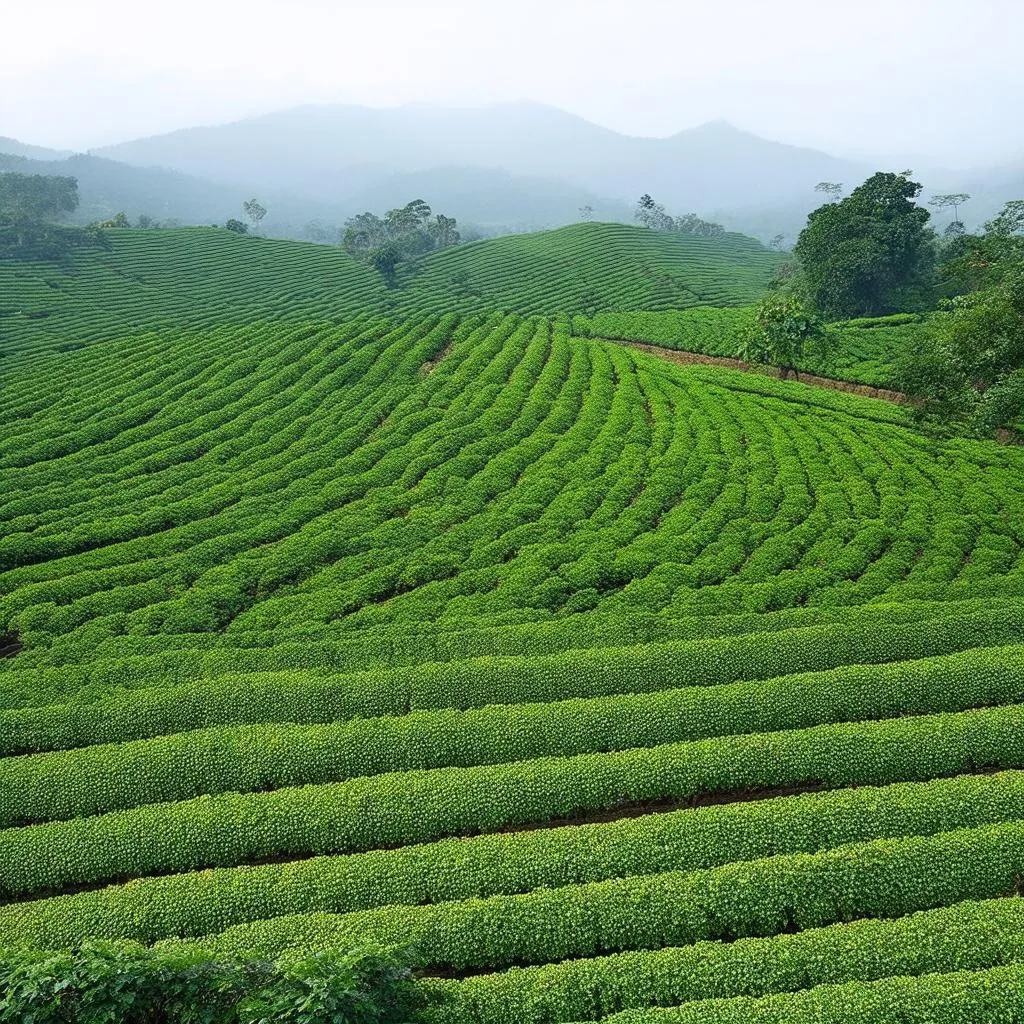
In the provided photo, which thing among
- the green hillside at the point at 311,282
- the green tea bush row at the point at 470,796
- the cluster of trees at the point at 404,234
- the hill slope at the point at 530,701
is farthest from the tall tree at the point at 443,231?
the green tea bush row at the point at 470,796

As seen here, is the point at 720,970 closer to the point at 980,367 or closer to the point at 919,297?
the point at 980,367

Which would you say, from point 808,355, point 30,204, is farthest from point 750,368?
point 30,204

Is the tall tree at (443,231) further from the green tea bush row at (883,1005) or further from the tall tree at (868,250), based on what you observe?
the green tea bush row at (883,1005)

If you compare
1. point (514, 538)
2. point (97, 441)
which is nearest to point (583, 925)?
point (514, 538)

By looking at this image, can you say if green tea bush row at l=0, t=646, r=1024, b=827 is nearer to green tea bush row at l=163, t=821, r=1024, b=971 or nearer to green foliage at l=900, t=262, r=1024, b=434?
green tea bush row at l=163, t=821, r=1024, b=971

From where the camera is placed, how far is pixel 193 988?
13.0 metres

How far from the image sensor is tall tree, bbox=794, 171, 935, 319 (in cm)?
6994

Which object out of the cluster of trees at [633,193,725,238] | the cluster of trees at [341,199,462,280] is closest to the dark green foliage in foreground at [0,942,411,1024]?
the cluster of trees at [341,199,462,280]

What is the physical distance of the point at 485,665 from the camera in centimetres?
2430

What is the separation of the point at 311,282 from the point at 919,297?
76275mm

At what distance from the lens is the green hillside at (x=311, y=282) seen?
7256 centimetres

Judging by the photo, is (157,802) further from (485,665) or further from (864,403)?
(864,403)

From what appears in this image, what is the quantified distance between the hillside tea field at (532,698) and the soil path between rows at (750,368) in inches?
295

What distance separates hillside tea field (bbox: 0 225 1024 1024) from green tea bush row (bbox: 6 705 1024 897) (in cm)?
10
